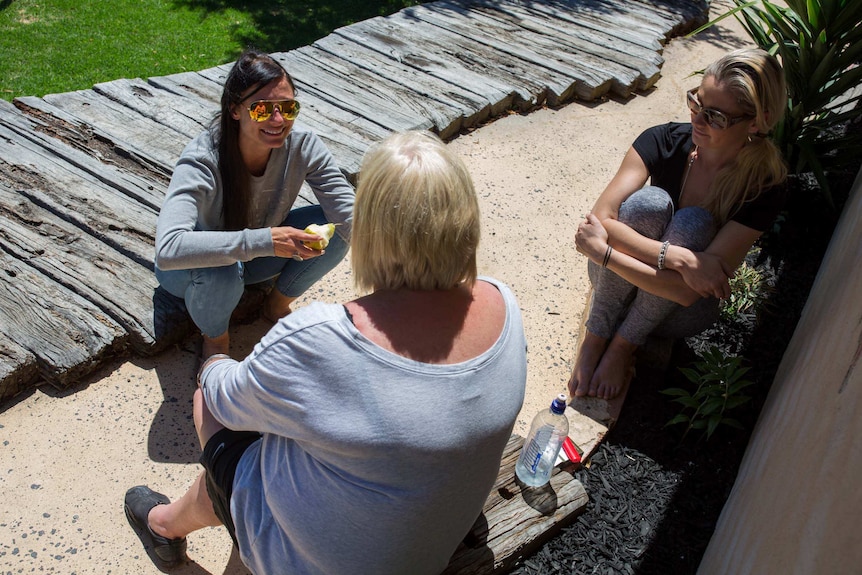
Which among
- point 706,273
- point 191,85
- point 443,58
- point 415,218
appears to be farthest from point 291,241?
point 443,58

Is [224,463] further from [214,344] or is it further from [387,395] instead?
[214,344]

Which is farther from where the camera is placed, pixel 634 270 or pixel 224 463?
pixel 634 270

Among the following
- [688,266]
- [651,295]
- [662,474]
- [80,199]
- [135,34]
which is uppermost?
[688,266]

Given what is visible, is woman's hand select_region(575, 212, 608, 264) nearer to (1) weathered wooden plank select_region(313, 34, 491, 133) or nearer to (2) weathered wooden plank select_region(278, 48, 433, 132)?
(2) weathered wooden plank select_region(278, 48, 433, 132)

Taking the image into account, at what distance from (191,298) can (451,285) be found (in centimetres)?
146

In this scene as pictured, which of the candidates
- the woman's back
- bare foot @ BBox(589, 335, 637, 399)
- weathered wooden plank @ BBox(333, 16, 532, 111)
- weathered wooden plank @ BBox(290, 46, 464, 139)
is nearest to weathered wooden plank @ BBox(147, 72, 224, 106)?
weathered wooden plank @ BBox(290, 46, 464, 139)

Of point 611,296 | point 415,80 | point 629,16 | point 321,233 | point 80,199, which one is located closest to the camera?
point 321,233

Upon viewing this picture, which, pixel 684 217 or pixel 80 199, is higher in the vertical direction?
pixel 684 217

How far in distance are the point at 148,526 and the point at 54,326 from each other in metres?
1.04

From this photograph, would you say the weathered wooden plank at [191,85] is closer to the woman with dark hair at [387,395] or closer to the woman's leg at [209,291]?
the woman's leg at [209,291]

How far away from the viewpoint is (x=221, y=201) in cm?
279

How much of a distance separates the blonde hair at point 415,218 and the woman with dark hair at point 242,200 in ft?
3.14

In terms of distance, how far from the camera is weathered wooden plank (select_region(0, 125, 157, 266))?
10.9 feet

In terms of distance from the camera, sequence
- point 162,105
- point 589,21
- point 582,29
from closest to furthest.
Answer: point 162,105, point 582,29, point 589,21
